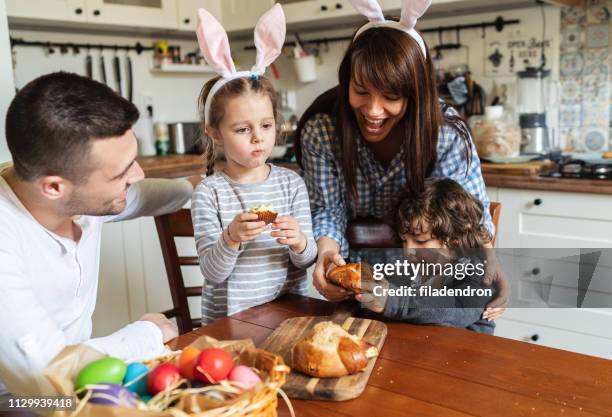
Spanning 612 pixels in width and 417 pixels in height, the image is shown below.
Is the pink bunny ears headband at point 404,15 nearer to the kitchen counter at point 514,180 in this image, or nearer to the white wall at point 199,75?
the kitchen counter at point 514,180

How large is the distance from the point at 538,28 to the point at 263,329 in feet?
6.93

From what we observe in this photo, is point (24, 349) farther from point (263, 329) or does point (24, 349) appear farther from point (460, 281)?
point (460, 281)

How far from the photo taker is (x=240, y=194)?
1.45 metres

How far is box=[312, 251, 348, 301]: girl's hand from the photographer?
1.29 m

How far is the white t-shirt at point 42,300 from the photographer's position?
89 centimetres

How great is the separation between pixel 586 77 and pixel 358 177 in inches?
59.4

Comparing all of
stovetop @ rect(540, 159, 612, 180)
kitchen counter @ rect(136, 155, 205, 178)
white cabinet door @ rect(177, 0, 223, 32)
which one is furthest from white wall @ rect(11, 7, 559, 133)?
stovetop @ rect(540, 159, 612, 180)

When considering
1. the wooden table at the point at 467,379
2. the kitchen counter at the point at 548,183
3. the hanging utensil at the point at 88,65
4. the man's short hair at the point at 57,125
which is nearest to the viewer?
the wooden table at the point at 467,379

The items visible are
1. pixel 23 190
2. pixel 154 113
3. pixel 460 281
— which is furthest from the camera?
pixel 154 113

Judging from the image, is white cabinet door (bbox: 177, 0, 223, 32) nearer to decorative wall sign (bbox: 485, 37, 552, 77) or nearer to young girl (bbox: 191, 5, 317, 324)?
decorative wall sign (bbox: 485, 37, 552, 77)

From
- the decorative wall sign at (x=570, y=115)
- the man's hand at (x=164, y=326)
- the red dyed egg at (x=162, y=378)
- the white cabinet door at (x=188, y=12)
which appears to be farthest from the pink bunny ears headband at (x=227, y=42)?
the white cabinet door at (x=188, y=12)

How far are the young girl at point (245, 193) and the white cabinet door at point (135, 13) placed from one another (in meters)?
1.58

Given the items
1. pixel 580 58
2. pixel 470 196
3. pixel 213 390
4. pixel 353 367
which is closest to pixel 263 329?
pixel 353 367

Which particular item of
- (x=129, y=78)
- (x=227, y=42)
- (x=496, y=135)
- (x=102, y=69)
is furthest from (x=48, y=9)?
(x=496, y=135)
